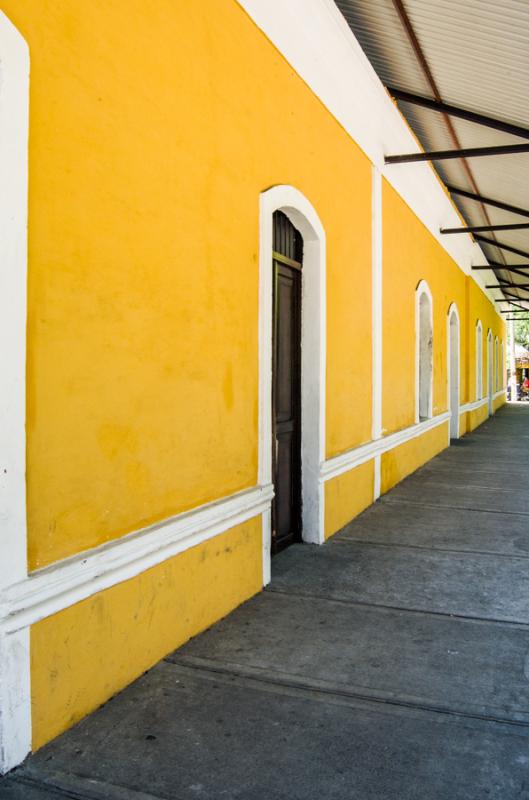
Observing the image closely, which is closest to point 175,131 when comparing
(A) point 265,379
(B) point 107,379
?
(B) point 107,379

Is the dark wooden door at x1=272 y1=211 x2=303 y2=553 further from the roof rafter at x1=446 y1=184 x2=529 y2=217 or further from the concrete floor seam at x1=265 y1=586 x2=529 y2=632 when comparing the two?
the roof rafter at x1=446 y1=184 x2=529 y2=217

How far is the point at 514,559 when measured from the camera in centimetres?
557

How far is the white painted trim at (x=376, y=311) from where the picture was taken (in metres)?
7.72

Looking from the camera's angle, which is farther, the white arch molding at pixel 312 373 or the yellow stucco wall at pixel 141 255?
the white arch molding at pixel 312 373

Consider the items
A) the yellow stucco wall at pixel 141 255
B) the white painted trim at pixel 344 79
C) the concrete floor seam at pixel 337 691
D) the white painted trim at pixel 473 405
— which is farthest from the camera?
the white painted trim at pixel 473 405

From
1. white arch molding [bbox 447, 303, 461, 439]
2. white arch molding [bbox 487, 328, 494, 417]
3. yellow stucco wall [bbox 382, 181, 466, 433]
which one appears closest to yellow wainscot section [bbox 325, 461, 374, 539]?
yellow stucco wall [bbox 382, 181, 466, 433]

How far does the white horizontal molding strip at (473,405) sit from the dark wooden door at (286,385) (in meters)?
11.1

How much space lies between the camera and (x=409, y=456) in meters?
9.91

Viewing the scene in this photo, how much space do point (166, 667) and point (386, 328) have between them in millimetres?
5809

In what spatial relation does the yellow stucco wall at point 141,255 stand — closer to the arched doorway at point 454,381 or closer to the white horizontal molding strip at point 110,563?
the white horizontal molding strip at point 110,563

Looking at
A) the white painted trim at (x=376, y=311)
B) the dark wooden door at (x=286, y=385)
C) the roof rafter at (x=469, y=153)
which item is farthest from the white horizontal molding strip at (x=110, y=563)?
the roof rafter at (x=469, y=153)

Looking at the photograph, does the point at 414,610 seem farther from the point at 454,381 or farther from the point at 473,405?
the point at 473,405

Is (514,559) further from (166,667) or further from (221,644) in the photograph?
(166,667)

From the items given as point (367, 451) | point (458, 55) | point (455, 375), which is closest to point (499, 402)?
point (455, 375)
